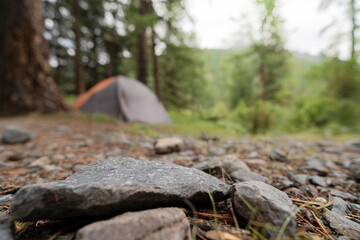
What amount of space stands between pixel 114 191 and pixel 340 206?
1.48m

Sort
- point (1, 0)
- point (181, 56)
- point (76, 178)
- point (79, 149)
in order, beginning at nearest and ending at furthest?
point (76, 178) < point (79, 149) < point (1, 0) < point (181, 56)

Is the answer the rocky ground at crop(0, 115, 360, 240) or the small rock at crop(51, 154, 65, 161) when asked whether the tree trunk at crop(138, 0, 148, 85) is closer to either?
the small rock at crop(51, 154, 65, 161)

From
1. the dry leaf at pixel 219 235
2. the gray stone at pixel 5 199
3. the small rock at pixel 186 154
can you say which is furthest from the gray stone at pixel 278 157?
the gray stone at pixel 5 199

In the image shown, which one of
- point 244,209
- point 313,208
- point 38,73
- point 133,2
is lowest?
point 313,208

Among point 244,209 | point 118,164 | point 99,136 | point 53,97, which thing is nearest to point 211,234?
point 244,209

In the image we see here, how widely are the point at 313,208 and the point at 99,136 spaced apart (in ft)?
10.5

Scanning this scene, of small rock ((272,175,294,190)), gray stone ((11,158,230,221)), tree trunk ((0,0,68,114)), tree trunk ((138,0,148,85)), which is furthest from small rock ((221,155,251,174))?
tree trunk ((138,0,148,85))

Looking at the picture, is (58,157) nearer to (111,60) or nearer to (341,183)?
(341,183)

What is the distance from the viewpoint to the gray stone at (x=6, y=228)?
0.68 meters

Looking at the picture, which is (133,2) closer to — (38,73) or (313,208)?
(38,73)

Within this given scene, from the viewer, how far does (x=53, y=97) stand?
5113 millimetres

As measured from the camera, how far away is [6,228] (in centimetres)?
72

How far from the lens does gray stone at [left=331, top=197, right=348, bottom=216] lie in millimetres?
1116

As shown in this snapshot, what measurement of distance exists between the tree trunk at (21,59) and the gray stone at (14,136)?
2562 mm
